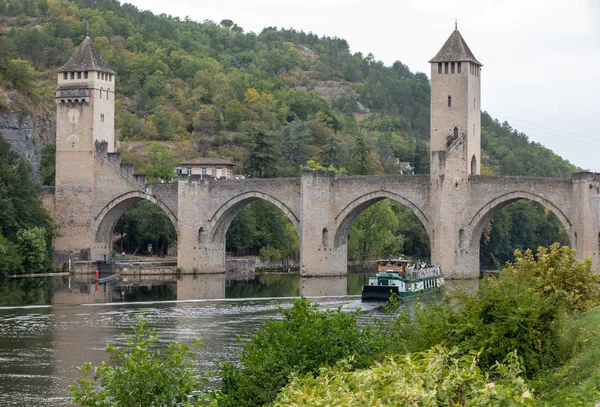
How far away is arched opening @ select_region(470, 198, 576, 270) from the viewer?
7400 centimetres

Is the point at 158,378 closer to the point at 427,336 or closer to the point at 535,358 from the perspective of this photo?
the point at 427,336

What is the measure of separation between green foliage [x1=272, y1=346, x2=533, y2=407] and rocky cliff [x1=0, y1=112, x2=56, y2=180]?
183ft

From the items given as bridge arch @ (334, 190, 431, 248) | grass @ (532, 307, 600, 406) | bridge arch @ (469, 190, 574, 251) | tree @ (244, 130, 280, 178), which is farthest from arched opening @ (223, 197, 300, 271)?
grass @ (532, 307, 600, 406)

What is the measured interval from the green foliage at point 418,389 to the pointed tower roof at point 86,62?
52041mm

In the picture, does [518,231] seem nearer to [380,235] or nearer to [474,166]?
[380,235]

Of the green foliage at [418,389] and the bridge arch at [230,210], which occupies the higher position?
the bridge arch at [230,210]

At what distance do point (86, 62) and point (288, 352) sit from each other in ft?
155

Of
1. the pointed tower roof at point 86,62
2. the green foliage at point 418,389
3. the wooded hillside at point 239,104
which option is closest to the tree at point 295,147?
the wooded hillside at point 239,104

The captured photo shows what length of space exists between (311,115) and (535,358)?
87.4 meters

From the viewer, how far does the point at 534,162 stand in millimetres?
116250

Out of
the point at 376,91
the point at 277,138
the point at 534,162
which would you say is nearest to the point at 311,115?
the point at 277,138

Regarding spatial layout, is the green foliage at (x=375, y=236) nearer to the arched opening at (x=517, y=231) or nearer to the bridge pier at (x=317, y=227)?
the arched opening at (x=517, y=231)

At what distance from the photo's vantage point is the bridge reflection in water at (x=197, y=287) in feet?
164

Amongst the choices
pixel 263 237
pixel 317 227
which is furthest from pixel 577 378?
pixel 263 237
